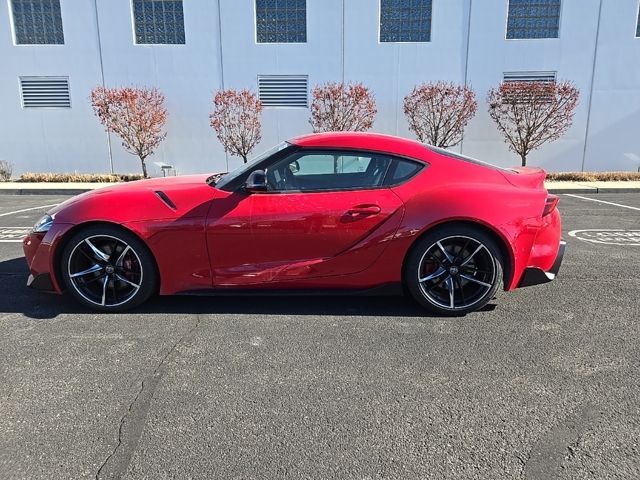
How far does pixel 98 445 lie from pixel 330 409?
3.81ft

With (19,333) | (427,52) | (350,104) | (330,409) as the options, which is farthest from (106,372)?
(427,52)

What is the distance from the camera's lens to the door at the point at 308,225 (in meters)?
3.53

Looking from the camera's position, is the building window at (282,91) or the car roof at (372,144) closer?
the car roof at (372,144)

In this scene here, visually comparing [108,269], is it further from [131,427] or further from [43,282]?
[131,427]

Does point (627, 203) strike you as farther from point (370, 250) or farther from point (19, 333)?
point (19, 333)

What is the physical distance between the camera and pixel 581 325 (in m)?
3.49

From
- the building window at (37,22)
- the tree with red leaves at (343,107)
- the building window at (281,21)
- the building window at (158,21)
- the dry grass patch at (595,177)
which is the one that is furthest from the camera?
the building window at (37,22)

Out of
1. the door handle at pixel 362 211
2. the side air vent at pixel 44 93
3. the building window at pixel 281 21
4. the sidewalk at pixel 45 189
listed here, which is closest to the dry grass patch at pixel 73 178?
the sidewalk at pixel 45 189

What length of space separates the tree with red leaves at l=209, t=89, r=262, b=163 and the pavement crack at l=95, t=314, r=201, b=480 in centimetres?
1365

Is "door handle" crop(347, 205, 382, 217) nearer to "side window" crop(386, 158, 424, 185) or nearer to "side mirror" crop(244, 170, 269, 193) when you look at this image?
"side window" crop(386, 158, 424, 185)

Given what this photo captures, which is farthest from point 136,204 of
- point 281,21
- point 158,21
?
point 158,21

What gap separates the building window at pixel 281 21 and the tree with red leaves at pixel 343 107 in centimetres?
224

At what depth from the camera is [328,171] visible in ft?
12.2

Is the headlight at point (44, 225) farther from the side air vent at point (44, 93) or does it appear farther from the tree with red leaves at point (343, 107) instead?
the side air vent at point (44, 93)
